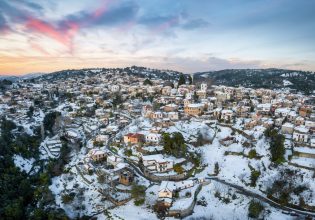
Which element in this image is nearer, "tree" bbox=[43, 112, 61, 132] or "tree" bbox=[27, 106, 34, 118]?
"tree" bbox=[43, 112, 61, 132]

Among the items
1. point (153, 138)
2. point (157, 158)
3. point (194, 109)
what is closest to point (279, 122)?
point (194, 109)

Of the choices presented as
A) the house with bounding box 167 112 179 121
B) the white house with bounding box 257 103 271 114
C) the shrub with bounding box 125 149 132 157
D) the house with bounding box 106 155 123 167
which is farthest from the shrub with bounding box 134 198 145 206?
the white house with bounding box 257 103 271 114

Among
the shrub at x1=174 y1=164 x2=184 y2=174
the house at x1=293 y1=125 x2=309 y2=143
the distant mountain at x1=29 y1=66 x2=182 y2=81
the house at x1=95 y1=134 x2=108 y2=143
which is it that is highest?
the distant mountain at x1=29 y1=66 x2=182 y2=81

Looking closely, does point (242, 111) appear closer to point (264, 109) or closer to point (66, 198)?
point (264, 109)

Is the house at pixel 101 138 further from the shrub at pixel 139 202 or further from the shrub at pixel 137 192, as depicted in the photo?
the shrub at pixel 139 202

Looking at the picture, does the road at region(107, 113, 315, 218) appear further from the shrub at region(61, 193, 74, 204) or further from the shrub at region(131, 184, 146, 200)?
the shrub at region(61, 193, 74, 204)

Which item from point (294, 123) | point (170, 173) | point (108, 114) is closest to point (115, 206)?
point (170, 173)

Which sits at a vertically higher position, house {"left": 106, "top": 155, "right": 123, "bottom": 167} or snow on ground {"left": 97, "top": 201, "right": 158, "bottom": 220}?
house {"left": 106, "top": 155, "right": 123, "bottom": 167}
